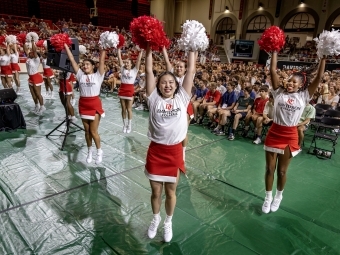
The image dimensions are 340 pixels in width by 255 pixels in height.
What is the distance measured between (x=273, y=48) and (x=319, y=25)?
24.1 metres

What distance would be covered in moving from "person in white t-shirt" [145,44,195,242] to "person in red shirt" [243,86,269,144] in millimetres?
3814

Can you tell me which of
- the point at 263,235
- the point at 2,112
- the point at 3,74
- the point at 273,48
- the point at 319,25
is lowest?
the point at 263,235

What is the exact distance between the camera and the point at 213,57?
24.3 meters

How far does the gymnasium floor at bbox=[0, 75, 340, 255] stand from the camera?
8.57 ft

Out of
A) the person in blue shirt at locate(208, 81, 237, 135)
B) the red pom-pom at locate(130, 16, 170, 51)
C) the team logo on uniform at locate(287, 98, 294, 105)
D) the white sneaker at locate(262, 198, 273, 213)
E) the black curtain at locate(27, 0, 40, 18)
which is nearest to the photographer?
the red pom-pom at locate(130, 16, 170, 51)

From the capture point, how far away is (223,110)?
6.40 meters

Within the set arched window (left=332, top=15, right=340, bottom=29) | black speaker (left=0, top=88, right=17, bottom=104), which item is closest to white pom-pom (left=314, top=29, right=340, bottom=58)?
black speaker (left=0, top=88, right=17, bottom=104)

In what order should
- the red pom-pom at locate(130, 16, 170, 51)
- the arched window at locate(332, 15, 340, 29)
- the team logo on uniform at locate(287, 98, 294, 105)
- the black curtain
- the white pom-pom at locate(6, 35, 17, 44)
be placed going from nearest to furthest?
the red pom-pom at locate(130, 16, 170, 51)
the team logo on uniform at locate(287, 98, 294, 105)
the white pom-pom at locate(6, 35, 17, 44)
the black curtain
the arched window at locate(332, 15, 340, 29)

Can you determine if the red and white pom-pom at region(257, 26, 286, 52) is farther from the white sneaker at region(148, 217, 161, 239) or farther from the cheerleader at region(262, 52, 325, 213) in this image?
the white sneaker at region(148, 217, 161, 239)

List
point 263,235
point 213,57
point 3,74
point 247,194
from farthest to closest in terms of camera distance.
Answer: point 213,57, point 3,74, point 247,194, point 263,235

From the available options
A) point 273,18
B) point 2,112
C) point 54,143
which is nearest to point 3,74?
point 2,112

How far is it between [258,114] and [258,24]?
23331 millimetres

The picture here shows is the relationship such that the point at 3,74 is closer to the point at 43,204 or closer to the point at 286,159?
the point at 43,204

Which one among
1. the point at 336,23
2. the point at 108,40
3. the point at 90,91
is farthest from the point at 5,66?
the point at 336,23
